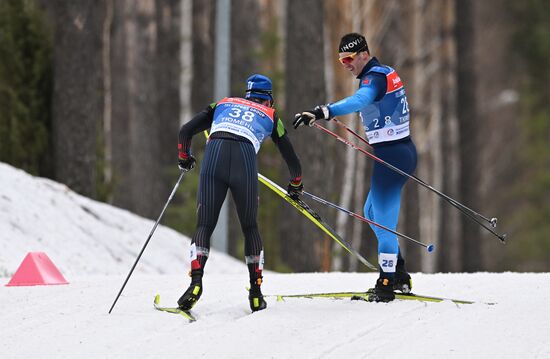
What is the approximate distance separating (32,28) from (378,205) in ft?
26.2

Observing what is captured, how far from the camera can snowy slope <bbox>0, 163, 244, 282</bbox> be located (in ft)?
40.7

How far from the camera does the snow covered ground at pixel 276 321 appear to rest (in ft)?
23.4

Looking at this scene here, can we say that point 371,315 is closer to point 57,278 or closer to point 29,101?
point 57,278

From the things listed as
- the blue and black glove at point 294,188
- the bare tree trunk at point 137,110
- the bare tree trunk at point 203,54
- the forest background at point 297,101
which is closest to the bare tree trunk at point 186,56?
the forest background at point 297,101

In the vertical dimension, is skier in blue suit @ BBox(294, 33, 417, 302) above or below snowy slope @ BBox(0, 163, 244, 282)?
above

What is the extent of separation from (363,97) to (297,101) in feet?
26.5

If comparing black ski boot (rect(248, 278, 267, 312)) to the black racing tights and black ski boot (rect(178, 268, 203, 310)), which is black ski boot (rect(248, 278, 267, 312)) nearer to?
the black racing tights

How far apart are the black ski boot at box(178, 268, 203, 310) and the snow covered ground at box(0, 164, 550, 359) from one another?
0.13m

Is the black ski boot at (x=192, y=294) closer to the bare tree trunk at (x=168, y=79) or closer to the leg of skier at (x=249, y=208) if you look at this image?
the leg of skier at (x=249, y=208)

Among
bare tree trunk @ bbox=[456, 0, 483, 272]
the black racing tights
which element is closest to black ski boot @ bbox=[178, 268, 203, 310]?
the black racing tights

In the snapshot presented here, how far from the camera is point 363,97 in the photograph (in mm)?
8406

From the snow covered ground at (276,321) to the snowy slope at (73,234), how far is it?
0.60 metres

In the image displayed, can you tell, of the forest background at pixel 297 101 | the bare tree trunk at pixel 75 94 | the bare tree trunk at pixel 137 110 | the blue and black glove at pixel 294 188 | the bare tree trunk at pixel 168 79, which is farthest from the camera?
the bare tree trunk at pixel 168 79

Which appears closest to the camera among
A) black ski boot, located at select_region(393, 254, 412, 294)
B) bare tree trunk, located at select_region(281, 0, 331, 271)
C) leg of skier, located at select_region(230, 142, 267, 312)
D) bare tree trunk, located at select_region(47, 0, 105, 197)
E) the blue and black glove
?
A: leg of skier, located at select_region(230, 142, 267, 312)
